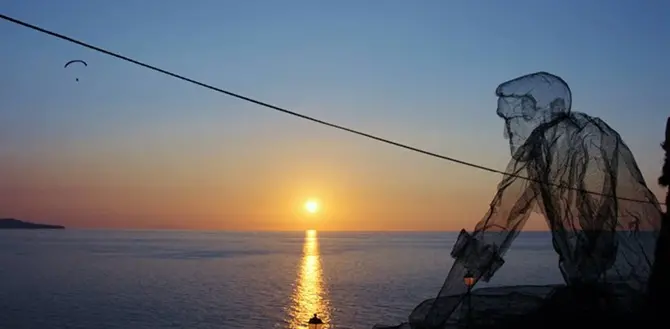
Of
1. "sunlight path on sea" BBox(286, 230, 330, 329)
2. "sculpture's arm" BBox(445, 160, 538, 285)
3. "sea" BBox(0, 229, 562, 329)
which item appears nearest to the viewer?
"sculpture's arm" BBox(445, 160, 538, 285)

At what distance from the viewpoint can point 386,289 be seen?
6669 centimetres

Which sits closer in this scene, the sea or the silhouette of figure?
the silhouette of figure

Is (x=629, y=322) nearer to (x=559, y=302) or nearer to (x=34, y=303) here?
(x=559, y=302)

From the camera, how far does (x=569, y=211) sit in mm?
11375

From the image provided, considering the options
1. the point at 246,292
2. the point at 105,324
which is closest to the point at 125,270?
the point at 246,292

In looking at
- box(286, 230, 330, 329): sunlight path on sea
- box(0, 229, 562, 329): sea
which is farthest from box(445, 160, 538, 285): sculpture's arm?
box(0, 229, 562, 329): sea

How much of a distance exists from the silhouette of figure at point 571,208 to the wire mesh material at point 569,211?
0.02m

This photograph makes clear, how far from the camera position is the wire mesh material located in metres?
11.2

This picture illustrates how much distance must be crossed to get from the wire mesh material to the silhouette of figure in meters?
0.02

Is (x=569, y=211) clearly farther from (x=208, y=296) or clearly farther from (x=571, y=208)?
(x=208, y=296)

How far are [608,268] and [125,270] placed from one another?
87084 millimetres

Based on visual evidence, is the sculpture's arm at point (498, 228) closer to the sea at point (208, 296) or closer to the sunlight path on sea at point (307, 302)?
the sunlight path on sea at point (307, 302)

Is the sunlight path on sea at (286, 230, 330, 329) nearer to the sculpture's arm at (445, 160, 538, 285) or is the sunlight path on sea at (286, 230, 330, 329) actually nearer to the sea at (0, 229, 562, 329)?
the sea at (0, 229, 562, 329)

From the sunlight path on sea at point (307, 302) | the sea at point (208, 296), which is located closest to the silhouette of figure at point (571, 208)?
the sunlight path on sea at point (307, 302)
